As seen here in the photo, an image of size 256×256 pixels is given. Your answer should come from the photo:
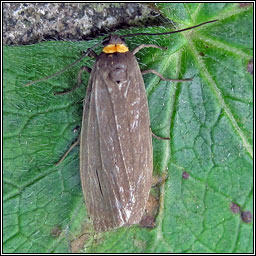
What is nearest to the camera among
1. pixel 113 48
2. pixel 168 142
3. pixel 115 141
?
pixel 115 141

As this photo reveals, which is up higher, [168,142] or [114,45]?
[114,45]

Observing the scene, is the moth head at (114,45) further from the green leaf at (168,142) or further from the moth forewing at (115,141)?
the green leaf at (168,142)

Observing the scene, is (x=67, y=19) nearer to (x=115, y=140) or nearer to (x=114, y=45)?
(x=114, y=45)

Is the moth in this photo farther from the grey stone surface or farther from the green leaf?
the grey stone surface

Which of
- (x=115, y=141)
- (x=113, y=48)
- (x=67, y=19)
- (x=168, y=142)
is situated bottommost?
(x=168, y=142)

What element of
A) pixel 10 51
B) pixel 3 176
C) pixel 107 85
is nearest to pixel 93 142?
pixel 107 85

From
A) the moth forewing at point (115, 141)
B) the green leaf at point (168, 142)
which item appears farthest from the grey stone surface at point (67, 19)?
the moth forewing at point (115, 141)

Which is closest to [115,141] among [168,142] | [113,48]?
[168,142]
